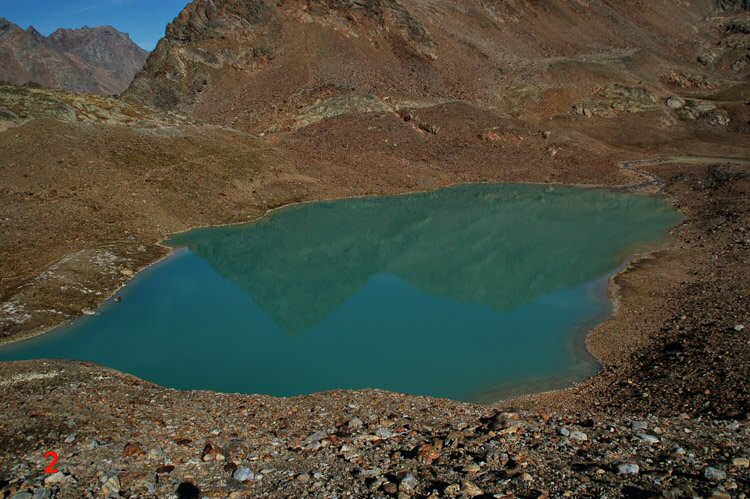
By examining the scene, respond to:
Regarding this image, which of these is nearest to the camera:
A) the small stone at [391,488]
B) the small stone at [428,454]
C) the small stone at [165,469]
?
the small stone at [391,488]

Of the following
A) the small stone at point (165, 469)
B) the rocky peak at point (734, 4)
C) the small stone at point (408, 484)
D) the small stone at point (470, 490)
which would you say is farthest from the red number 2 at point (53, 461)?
the rocky peak at point (734, 4)

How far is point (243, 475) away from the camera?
1001cm

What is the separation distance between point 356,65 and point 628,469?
58.3 m

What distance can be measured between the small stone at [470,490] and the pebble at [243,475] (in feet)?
12.9

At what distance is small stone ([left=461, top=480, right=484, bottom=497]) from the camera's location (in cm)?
877

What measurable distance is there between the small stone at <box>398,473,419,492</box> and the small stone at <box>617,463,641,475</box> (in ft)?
11.7

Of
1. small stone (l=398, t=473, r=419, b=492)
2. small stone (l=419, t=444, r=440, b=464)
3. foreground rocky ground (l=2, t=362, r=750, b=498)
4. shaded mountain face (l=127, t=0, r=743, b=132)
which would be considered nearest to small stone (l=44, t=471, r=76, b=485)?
foreground rocky ground (l=2, t=362, r=750, b=498)

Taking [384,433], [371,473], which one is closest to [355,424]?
[384,433]

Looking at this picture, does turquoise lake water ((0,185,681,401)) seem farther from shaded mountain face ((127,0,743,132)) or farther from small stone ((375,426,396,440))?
shaded mountain face ((127,0,743,132))

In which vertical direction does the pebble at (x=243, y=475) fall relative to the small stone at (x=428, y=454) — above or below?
above

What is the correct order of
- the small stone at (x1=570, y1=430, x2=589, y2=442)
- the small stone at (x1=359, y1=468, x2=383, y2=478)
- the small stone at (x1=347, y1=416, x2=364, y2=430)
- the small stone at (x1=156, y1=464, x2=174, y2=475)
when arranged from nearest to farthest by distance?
the small stone at (x1=359, y1=468, x2=383, y2=478), the small stone at (x1=156, y1=464, x2=174, y2=475), the small stone at (x1=570, y1=430, x2=589, y2=442), the small stone at (x1=347, y1=416, x2=364, y2=430)

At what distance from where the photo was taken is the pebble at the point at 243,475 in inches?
391

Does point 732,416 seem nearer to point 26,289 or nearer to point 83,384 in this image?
point 83,384

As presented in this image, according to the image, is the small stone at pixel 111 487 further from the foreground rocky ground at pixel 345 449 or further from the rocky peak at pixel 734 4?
the rocky peak at pixel 734 4
